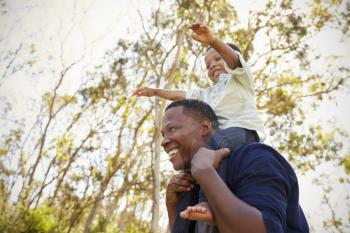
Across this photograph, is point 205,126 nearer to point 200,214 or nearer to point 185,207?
point 185,207

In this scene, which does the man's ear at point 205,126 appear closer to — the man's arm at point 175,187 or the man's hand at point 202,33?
the man's arm at point 175,187

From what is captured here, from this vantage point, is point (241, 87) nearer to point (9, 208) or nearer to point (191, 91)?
point (191, 91)

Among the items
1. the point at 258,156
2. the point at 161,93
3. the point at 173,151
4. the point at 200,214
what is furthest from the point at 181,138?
the point at 161,93

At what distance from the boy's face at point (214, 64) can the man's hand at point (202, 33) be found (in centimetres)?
77

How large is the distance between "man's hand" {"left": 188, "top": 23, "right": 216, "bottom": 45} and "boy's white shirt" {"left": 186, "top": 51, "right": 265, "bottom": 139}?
29 centimetres

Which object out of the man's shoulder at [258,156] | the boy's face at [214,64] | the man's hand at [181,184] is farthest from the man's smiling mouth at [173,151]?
the boy's face at [214,64]

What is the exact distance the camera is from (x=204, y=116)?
6.58ft

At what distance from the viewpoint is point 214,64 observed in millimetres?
2852

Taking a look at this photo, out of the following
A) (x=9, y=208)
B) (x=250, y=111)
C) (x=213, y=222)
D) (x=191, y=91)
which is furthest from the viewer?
(x=9, y=208)

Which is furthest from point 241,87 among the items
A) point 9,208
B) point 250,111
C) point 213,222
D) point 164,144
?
point 9,208

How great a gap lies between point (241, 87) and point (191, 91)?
0.65 m

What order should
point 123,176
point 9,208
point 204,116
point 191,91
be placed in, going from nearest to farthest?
1. point 204,116
2. point 191,91
3. point 9,208
4. point 123,176

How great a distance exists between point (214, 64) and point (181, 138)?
4.00 feet

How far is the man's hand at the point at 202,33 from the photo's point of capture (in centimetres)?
200
